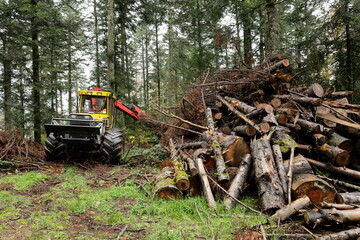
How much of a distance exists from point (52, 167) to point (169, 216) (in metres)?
5.29

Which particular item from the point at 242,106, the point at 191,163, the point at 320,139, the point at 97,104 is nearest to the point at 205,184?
Result: the point at 191,163

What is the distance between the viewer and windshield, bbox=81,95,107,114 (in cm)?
884

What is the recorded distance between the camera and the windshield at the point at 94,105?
884cm

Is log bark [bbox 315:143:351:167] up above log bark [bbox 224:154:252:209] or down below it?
above

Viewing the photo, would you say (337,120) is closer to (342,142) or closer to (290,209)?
(342,142)

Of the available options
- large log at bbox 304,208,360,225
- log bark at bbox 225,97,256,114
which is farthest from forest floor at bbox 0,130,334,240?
log bark at bbox 225,97,256,114

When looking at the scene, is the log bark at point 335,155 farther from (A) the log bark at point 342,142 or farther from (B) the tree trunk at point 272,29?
(B) the tree trunk at point 272,29

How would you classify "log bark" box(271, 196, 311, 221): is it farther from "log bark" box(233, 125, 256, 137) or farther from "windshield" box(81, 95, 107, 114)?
"windshield" box(81, 95, 107, 114)

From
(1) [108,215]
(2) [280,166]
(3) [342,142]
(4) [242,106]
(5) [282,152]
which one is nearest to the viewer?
(1) [108,215]

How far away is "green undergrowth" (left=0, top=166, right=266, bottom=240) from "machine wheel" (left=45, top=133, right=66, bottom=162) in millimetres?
2261

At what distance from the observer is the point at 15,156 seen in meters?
7.50

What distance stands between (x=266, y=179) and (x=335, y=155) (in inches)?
69.0

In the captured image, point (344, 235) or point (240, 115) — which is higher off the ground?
point (240, 115)

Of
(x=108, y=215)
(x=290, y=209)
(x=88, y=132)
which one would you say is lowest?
(x=108, y=215)
